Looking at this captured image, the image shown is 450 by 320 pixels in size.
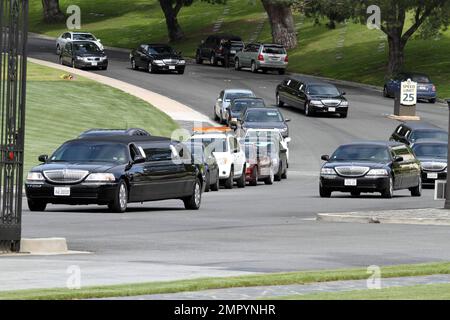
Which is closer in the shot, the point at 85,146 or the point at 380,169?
the point at 85,146

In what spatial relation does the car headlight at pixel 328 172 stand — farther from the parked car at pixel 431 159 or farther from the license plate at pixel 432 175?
the license plate at pixel 432 175

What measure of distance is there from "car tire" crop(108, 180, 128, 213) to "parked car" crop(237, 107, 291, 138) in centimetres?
2446

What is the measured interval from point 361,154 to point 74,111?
24301 millimetres

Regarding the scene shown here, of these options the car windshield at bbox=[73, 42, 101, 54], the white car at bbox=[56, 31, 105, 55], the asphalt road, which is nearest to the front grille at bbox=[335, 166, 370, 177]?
the asphalt road

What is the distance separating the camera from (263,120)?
5603cm

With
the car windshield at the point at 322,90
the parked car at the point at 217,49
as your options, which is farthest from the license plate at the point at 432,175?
the parked car at the point at 217,49

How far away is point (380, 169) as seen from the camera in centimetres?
3734

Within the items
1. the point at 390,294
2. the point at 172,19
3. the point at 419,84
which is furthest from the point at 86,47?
the point at 390,294

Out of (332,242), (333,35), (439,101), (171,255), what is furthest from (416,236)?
(333,35)

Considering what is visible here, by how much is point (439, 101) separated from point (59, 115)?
2473cm

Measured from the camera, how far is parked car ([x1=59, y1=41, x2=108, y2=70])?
80312 millimetres
